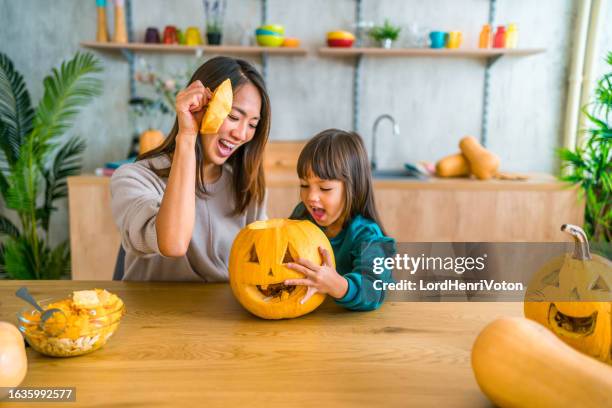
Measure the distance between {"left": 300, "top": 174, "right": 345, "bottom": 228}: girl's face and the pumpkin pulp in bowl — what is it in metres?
0.53

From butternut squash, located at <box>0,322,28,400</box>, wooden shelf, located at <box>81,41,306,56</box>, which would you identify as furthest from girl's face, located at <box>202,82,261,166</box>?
wooden shelf, located at <box>81,41,306,56</box>

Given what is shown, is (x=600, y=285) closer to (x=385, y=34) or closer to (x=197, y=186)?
(x=197, y=186)

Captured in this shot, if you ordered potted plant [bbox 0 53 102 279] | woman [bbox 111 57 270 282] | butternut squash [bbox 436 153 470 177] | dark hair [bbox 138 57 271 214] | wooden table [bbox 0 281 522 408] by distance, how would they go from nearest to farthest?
wooden table [bbox 0 281 522 408], woman [bbox 111 57 270 282], dark hair [bbox 138 57 271 214], potted plant [bbox 0 53 102 279], butternut squash [bbox 436 153 470 177]

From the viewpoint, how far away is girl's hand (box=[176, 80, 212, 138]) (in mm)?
1039

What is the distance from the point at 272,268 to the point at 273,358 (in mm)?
193

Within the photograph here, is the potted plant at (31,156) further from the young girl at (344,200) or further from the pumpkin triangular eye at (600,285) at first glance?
the pumpkin triangular eye at (600,285)

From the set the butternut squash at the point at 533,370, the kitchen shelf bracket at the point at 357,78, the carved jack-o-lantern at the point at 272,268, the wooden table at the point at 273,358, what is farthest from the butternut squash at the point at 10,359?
the kitchen shelf bracket at the point at 357,78

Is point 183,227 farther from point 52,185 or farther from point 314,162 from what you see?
point 52,185

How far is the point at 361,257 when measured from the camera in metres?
1.12

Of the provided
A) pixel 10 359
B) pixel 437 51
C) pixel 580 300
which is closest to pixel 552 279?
pixel 580 300

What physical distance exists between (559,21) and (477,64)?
579 millimetres

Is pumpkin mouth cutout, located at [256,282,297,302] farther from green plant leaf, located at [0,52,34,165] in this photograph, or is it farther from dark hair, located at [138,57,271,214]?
green plant leaf, located at [0,52,34,165]

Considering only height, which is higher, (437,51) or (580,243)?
(437,51)

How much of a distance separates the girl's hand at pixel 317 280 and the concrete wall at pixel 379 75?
2.56 m
